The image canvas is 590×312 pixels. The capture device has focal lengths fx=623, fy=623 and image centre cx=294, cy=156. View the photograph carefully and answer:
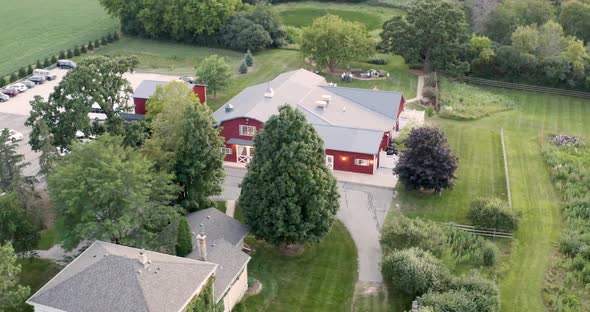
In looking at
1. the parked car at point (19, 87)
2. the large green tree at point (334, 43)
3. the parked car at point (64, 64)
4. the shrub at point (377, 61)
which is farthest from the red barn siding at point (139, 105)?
the shrub at point (377, 61)

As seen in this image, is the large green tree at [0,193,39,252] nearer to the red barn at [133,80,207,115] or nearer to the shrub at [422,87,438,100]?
the red barn at [133,80,207,115]

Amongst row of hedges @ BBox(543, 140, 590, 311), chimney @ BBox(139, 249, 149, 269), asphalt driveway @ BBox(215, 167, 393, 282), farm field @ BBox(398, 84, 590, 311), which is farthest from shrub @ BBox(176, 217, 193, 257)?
row of hedges @ BBox(543, 140, 590, 311)

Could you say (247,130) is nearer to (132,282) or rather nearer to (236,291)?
(236,291)

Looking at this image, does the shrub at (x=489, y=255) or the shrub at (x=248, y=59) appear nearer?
the shrub at (x=489, y=255)

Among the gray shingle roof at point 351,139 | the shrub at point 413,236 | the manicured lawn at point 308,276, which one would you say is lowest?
the manicured lawn at point 308,276

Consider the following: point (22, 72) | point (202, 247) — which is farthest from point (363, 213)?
point (22, 72)

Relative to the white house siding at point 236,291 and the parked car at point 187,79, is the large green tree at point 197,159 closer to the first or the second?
the white house siding at point 236,291
